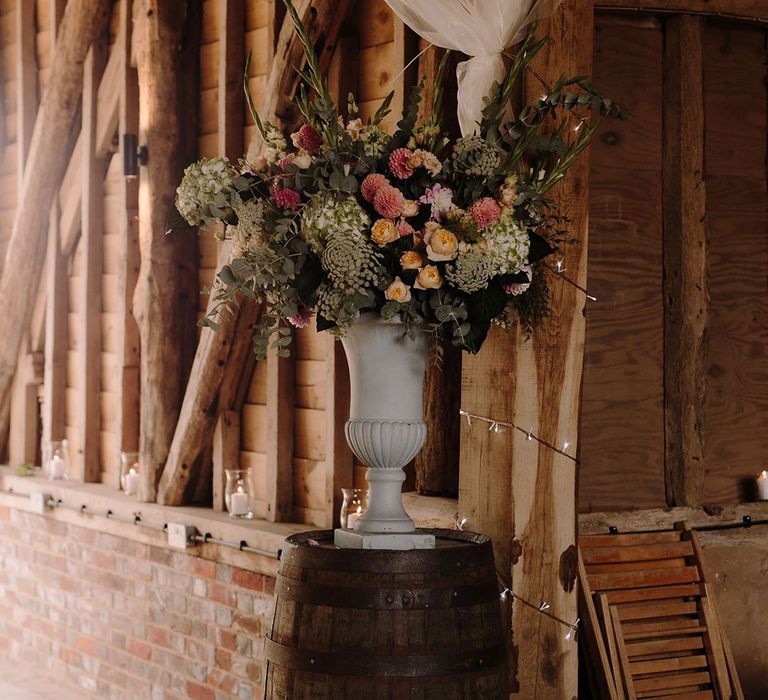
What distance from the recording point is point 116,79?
555 cm

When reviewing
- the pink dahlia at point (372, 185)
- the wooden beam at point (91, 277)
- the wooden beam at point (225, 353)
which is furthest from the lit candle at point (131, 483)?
the pink dahlia at point (372, 185)

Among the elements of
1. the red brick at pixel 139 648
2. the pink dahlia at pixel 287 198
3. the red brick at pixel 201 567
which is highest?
the pink dahlia at pixel 287 198

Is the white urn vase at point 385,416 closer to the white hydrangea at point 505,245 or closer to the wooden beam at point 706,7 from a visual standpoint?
the white hydrangea at point 505,245

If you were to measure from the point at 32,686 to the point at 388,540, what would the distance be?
329 cm

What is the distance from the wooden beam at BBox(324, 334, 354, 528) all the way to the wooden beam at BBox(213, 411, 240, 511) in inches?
26.9

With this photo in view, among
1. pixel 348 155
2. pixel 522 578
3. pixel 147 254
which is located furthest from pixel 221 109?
pixel 522 578

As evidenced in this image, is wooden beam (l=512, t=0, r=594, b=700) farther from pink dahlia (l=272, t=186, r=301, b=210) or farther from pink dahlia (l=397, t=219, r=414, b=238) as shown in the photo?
pink dahlia (l=272, t=186, r=301, b=210)

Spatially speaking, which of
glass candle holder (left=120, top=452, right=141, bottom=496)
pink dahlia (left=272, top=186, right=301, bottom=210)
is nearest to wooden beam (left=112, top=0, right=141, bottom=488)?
glass candle holder (left=120, top=452, right=141, bottom=496)

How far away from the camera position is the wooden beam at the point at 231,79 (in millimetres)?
4750

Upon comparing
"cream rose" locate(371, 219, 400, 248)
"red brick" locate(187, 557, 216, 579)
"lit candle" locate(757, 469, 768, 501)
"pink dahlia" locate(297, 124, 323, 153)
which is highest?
"pink dahlia" locate(297, 124, 323, 153)

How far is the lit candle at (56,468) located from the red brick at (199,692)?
58.4 inches

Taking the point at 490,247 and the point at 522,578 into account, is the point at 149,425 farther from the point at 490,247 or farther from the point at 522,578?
the point at 490,247

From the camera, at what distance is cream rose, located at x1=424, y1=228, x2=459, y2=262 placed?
2912 millimetres

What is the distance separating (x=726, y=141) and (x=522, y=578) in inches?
69.3
